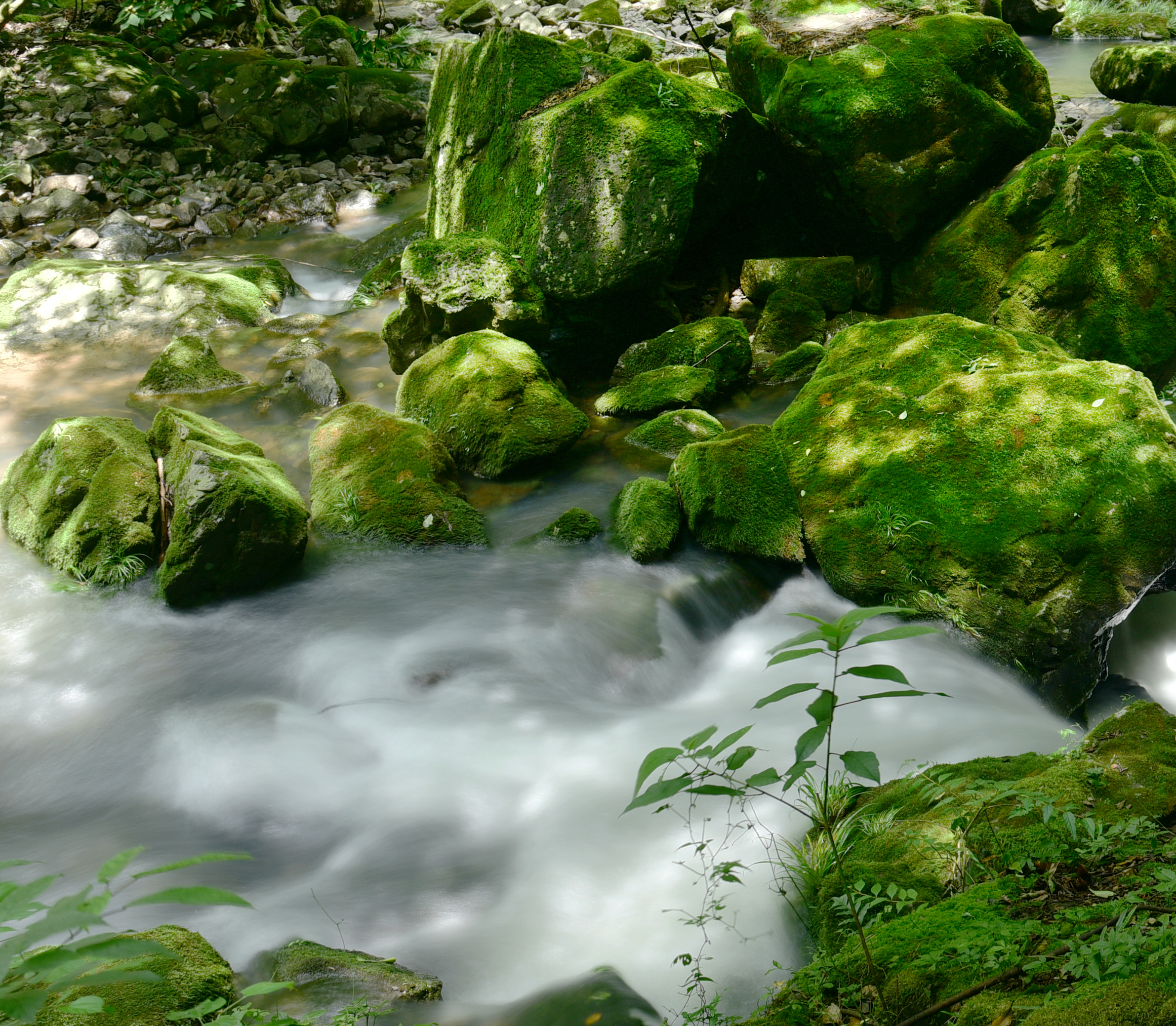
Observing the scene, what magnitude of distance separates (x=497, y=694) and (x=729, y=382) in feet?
11.6

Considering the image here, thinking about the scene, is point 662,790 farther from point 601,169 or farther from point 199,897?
point 601,169

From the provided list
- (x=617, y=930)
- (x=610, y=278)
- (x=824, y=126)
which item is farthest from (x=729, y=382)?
(x=617, y=930)

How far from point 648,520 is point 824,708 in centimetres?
362

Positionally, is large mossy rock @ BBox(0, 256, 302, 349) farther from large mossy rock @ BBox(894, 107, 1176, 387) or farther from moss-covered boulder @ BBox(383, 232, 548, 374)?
large mossy rock @ BBox(894, 107, 1176, 387)

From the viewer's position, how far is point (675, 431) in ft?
20.9

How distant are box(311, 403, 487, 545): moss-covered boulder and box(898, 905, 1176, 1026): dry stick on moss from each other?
167 inches

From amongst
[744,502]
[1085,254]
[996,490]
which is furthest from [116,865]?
[1085,254]

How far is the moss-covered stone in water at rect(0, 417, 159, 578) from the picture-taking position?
5402mm

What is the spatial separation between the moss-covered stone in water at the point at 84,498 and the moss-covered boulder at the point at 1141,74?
1247 centimetres

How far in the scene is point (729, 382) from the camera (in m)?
6.95

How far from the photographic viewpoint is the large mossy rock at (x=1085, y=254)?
629cm

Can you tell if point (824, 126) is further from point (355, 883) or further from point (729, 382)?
point (355, 883)

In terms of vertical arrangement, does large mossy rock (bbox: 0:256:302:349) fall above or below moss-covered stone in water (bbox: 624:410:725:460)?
below

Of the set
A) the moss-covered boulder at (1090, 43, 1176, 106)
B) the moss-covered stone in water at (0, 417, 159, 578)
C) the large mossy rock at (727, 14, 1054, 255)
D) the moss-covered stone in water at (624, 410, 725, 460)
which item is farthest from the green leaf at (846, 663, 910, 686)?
the moss-covered boulder at (1090, 43, 1176, 106)
